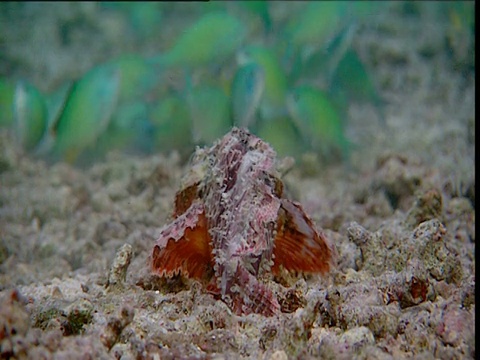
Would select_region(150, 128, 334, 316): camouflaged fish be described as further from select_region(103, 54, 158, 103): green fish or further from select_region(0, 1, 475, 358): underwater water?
select_region(103, 54, 158, 103): green fish

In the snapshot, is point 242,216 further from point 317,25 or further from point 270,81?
point 317,25

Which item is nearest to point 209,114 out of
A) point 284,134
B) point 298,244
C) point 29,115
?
point 284,134

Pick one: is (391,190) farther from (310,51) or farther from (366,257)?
(310,51)

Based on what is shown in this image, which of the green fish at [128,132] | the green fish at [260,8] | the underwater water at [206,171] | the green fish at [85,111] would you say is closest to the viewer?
the underwater water at [206,171]

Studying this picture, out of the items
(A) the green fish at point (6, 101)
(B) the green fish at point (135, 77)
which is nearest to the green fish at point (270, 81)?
(B) the green fish at point (135, 77)

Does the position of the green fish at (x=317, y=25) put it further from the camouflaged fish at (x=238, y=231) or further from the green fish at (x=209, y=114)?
the camouflaged fish at (x=238, y=231)

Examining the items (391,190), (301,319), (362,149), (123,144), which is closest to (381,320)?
(301,319)
